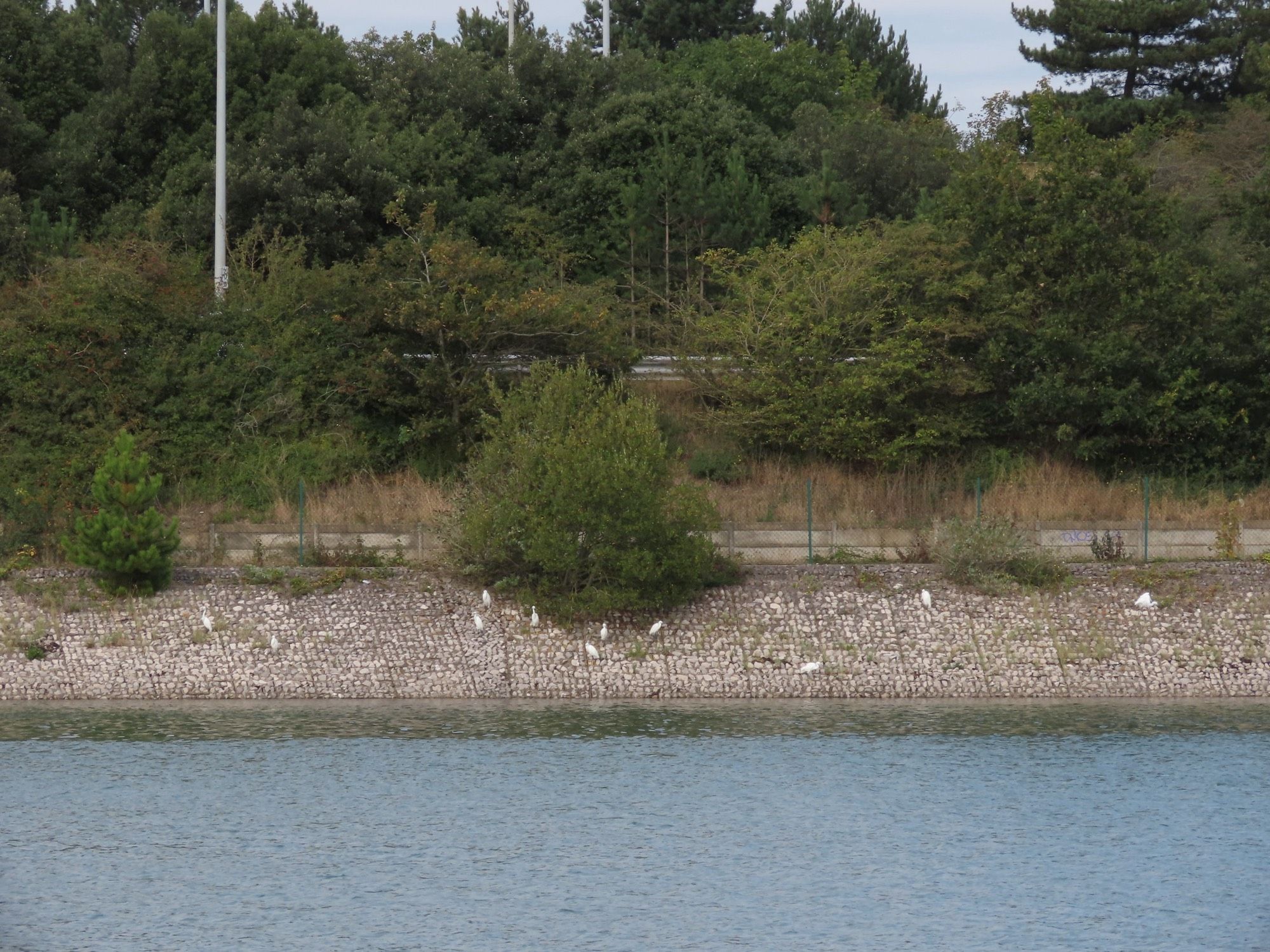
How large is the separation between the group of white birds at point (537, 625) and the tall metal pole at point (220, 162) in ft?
40.5

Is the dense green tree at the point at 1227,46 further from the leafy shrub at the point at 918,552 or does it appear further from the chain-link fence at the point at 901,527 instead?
the leafy shrub at the point at 918,552

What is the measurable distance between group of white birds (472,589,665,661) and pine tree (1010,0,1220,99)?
127 ft

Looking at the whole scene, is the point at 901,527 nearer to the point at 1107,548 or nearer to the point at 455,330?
the point at 1107,548

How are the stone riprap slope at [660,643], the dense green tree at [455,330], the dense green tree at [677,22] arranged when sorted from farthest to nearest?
the dense green tree at [677,22], the dense green tree at [455,330], the stone riprap slope at [660,643]

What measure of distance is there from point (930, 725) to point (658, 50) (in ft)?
178

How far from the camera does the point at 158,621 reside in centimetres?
2888

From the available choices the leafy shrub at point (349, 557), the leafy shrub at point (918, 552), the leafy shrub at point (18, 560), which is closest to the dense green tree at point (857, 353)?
the leafy shrub at point (918, 552)

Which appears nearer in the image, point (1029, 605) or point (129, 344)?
point (1029, 605)

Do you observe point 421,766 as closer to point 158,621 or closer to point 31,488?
point 158,621

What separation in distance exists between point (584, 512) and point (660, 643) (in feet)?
8.67

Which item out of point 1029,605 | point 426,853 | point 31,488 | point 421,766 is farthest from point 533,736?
point 31,488

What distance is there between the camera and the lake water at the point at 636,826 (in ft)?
55.7

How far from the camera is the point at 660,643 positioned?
28.9 metres

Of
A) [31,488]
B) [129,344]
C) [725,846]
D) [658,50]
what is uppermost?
[658,50]
